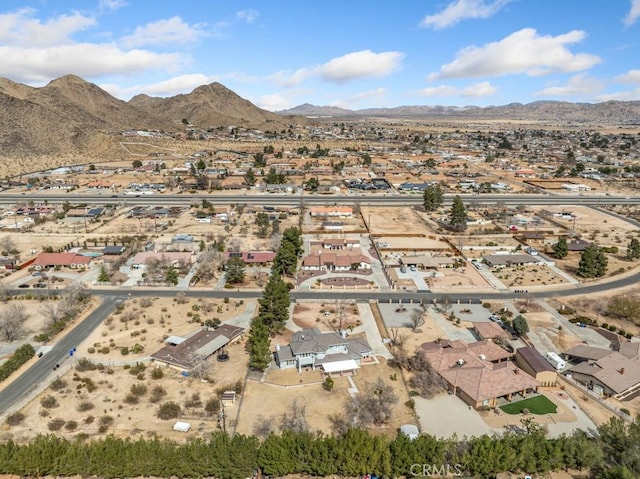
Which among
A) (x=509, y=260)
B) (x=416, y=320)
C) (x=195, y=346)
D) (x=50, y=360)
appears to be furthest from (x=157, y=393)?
(x=509, y=260)

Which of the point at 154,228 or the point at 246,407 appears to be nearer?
the point at 246,407

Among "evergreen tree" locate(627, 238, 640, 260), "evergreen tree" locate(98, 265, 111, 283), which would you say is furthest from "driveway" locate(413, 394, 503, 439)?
"evergreen tree" locate(627, 238, 640, 260)

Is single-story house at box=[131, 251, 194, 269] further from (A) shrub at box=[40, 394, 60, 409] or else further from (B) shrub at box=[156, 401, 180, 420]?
(B) shrub at box=[156, 401, 180, 420]

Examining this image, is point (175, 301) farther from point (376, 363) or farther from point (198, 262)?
point (376, 363)

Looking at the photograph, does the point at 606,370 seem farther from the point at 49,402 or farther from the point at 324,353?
the point at 49,402

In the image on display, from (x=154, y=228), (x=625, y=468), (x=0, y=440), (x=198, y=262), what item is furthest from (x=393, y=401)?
(x=154, y=228)

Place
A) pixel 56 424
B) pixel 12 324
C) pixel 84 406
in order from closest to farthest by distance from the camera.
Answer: pixel 56 424 < pixel 84 406 < pixel 12 324
